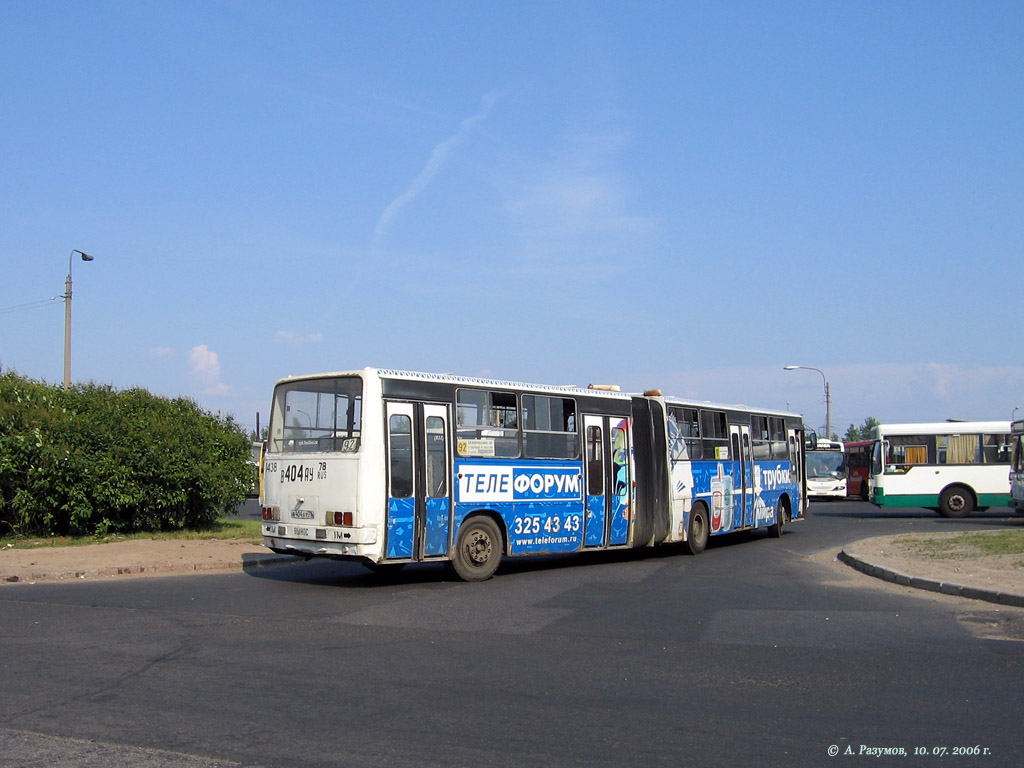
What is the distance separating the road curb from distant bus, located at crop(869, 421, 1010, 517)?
15.2m

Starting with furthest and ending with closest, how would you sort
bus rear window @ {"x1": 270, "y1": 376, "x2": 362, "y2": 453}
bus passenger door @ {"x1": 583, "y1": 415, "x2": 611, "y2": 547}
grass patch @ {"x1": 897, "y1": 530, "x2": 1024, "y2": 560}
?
1. bus passenger door @ {"x1": 583, "y1": 415, "x2": 611, "y2": 547}
2. grass patch @ {"x1": 897, "y1": 530, "x2": 1024, "y2": 560}
3. bus rear window @ {"x1": 270, "y1": 376, "x2": 362, "y2": 453}

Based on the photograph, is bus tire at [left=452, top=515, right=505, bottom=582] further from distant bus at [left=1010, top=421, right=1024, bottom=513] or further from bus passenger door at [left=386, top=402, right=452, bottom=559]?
distant bus at [left=1010, top=421, right=1024, bottom=513]

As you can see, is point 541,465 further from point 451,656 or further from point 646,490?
point 451,656

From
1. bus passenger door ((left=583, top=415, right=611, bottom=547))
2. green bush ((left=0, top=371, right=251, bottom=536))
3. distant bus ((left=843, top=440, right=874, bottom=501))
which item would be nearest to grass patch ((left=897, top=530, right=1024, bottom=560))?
bus passenger door ((left=583, top=415, right=611, bottom=547))

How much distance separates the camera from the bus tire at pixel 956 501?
97.2 feet

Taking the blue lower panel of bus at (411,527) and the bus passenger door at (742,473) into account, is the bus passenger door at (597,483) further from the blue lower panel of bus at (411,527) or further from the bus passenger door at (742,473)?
the bus passenger door at (742,473)

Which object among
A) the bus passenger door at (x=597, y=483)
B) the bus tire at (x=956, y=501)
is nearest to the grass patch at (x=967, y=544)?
the bus passenger door at (x=597, y=483)

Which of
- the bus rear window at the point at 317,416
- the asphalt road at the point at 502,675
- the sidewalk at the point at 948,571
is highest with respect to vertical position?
the bus rear window at the point at 317,416

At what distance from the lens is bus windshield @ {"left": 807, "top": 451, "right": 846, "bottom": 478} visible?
44.7 metres

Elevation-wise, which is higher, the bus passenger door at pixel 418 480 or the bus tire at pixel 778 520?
the bus passenger door at pixel 418 480

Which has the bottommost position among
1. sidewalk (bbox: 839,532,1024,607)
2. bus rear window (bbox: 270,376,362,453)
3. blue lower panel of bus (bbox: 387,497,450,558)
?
sidewalk (bbox: 839,532,1024,607)

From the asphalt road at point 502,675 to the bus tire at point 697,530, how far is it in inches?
203

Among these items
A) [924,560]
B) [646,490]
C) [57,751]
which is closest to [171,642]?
[57,751]

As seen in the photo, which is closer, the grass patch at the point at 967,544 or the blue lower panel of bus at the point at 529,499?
the blue lower panel of bus at the point at 529,499
